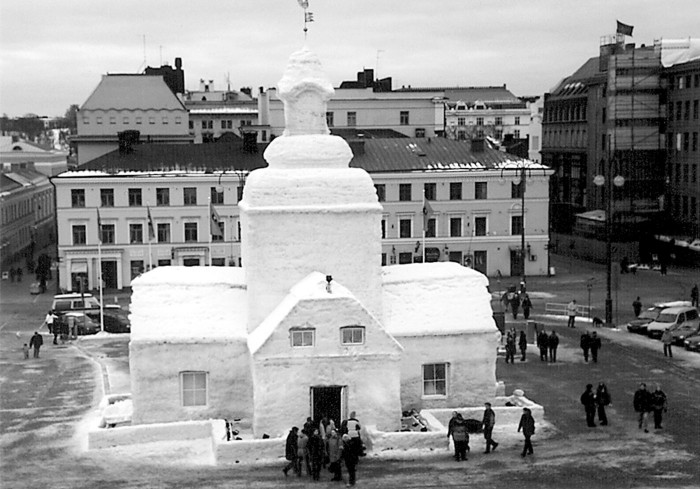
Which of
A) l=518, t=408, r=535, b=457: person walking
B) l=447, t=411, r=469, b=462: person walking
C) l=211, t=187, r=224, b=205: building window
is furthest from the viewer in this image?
l=211, t=187, r=224, b=205: building window

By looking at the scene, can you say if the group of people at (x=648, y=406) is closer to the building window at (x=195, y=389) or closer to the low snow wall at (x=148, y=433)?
the low snow wall at (x=148, y=433)

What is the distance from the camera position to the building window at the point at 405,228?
77.6 meters

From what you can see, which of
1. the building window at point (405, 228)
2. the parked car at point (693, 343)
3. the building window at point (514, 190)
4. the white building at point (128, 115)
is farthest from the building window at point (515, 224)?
the white building at point (128, 115)

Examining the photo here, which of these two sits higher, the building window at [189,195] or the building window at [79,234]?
the building window at [189,195]

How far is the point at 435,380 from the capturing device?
37469 mm

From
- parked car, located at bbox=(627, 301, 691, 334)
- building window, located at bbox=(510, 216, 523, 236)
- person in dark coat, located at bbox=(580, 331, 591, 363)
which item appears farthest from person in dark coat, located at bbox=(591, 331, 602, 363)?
building window, located at bbox=(510, 216, 523, 236)

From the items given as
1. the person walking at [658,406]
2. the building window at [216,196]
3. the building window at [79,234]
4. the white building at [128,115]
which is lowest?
the person walking at [658,406]

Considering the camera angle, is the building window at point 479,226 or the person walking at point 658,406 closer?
the person walking at point 658,406

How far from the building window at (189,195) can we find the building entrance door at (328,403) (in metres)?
43.1

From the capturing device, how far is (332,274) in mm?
36781

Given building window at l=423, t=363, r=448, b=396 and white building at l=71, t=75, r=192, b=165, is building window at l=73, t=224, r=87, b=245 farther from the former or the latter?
building window at l=423, t=363, r=448, b=396

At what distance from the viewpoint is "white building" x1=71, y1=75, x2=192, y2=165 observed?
101 metres

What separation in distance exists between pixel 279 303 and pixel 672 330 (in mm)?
22750

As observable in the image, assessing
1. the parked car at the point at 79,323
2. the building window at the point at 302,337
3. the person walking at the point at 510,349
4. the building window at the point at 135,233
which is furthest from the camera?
the building window at the point at 135,233
